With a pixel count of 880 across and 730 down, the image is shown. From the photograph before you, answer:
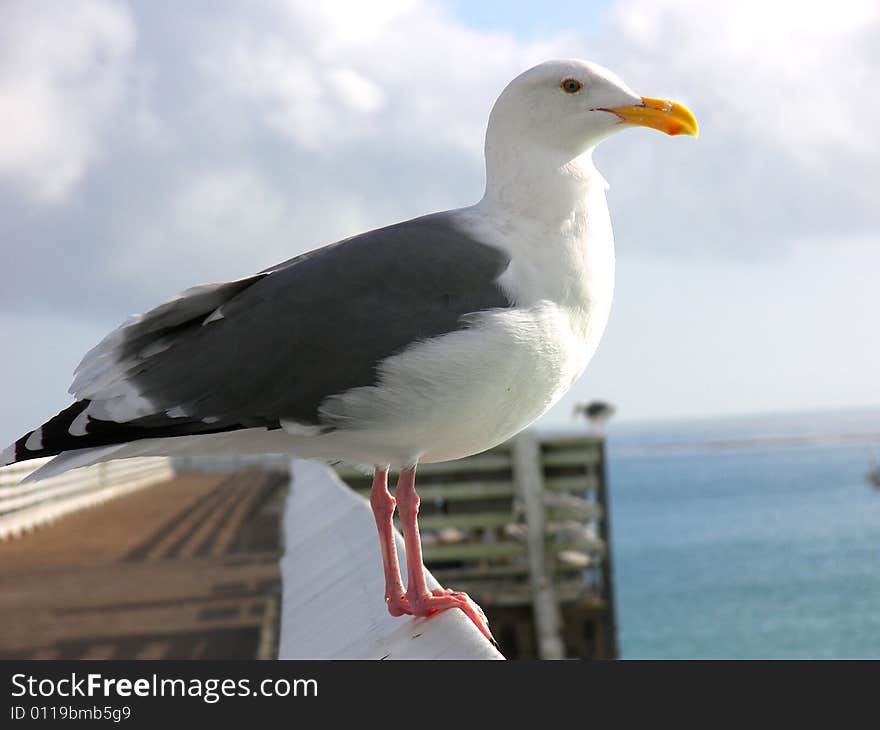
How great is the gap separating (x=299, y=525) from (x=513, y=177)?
2.56m

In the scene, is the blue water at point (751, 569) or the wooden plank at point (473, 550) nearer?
the wooden plank at point (473, 550)

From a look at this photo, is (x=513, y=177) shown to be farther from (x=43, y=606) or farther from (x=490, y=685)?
(x=43, y=606)

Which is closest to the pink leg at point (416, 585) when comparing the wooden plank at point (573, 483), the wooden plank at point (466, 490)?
the wooden plank at point (466, 490)

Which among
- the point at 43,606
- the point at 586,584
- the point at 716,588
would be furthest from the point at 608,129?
the point at 716,588

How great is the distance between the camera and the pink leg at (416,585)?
3.04 metres

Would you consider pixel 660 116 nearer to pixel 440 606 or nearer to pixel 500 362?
pixel 500 362

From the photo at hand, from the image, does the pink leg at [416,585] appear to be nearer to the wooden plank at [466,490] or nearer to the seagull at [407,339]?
the seagull at [407,339]

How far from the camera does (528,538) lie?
1697 centimetres

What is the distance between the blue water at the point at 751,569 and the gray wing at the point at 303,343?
40.9m

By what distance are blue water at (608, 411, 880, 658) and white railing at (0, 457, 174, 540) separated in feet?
87.9

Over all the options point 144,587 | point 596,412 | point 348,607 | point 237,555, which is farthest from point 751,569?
point 348,607

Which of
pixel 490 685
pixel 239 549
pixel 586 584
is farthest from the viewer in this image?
pixel 586 584

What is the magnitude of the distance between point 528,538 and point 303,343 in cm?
1439

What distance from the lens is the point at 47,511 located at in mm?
14961
